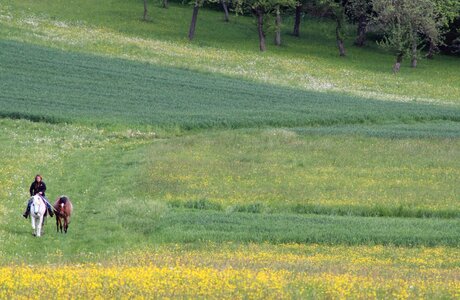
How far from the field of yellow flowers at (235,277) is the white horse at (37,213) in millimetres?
4114

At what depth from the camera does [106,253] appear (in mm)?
22250

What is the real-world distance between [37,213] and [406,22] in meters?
63.6

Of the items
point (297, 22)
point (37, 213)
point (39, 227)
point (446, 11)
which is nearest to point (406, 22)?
point (446, 11)

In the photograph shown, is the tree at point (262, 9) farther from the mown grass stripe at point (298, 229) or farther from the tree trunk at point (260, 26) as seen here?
the mown grass stripe at point (298, 229)

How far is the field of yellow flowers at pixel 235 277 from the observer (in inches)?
601

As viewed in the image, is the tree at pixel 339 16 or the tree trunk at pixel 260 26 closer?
the tree trunk at pixel 260 26

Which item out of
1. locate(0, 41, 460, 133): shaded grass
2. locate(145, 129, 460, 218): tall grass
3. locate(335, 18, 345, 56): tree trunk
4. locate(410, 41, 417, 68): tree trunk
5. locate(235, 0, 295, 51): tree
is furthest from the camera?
locate(335, 18, 345, 56): tree trunk

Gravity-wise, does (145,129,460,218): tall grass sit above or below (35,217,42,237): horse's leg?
below

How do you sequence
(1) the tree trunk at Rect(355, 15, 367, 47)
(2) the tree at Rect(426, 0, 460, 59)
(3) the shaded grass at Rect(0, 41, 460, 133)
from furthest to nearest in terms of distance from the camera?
(1) the tree trunk at Rect(355, 15, 367, 47) < (2) the tree at Rect(426, 0, 460, 59) < (3) the shaded grass at Rect(0, 41, 460, 133)

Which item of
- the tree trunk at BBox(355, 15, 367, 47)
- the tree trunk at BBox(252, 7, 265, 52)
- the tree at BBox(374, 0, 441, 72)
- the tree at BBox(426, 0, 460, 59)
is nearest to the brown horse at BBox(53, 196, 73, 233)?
the tree trunk at BBox(252, 7, 265, 52)

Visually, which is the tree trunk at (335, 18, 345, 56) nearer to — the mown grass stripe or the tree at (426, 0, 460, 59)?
the tree at (426, 0, 460, 59)

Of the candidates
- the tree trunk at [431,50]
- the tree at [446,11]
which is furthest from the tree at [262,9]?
the tree trunk at [431,50]

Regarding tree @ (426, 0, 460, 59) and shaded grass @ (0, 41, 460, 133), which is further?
tree @ (426, 0, 460, 59)

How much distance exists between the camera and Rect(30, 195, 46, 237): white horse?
24.4m
